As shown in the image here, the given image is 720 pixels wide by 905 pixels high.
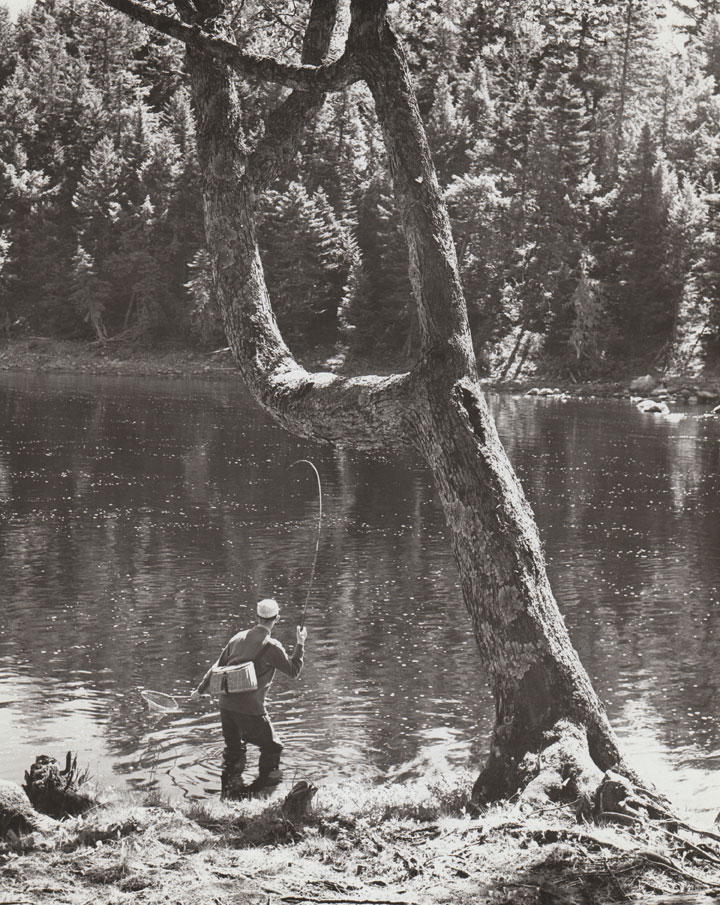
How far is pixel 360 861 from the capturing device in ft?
21.3

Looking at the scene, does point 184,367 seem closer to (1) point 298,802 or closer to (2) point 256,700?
(2) point 256,700

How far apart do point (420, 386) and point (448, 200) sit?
68.0 metres

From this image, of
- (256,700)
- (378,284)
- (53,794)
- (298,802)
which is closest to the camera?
(53,794)

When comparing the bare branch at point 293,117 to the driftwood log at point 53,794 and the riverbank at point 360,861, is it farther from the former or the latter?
the riverbank at point 360,861

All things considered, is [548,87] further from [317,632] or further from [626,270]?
[317,632]

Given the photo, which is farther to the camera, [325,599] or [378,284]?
[378,284]

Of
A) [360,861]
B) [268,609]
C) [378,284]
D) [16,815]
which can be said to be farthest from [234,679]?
[378,284]

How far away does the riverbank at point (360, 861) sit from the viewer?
5.84m

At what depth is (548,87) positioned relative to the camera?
74.4 metres

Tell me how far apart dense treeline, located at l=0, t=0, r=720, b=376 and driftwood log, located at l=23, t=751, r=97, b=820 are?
5994cm

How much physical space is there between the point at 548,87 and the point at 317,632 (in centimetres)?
6502

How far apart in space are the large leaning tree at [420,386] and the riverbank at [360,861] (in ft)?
3.23

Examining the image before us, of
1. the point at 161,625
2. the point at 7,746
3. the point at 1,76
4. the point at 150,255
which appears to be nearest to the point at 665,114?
the point at 150,255

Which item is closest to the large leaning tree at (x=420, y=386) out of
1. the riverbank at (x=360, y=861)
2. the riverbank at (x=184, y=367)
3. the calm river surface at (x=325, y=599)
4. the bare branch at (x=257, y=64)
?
the bare branch at (x=257, y=64)
